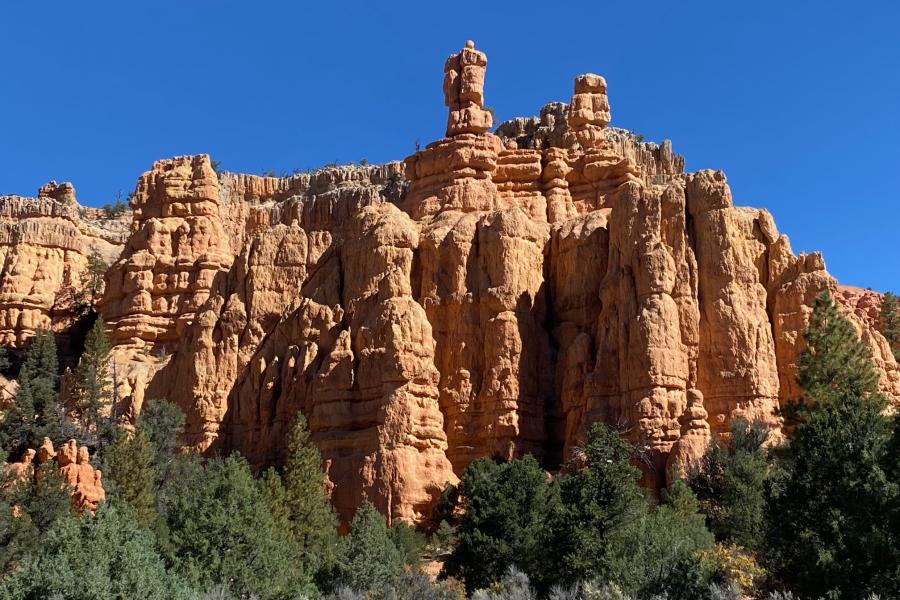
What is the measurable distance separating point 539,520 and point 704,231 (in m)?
17.3

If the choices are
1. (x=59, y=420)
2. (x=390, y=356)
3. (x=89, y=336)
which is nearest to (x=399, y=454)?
(x=390, y=356)

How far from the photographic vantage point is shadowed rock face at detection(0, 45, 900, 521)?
54.0m

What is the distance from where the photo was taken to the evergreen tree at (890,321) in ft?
252

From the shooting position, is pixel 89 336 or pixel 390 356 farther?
pixel 89 336

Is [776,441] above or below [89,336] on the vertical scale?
below

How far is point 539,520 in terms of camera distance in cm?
4669

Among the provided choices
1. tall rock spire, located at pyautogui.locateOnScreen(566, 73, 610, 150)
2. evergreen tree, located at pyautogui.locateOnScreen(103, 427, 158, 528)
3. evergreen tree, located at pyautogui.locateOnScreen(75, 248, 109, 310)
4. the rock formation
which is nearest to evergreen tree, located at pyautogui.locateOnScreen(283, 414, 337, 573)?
evergreen tree, located at pyautogui.locateOnScreen(103, 427, 158, 528)

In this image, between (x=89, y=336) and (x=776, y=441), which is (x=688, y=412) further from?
(x=89, y=336)

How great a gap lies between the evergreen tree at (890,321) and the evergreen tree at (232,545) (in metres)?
45.7

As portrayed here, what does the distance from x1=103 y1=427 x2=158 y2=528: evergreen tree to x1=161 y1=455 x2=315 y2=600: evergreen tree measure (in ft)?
21.5

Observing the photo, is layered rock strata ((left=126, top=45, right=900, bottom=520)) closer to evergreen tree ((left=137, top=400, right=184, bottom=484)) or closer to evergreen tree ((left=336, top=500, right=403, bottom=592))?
evergreen tree ((left=137, top=400, right=184, bottom=484))

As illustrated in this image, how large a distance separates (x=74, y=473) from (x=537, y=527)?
21.0 m

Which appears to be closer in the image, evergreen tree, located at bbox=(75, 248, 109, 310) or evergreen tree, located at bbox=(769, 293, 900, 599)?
evergreen tree, located at bbox=(769, 293, 900, 599)

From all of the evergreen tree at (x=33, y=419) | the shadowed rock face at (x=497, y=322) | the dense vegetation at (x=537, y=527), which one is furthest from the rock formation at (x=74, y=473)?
the shadowed rock face at (x=497, y=322)
